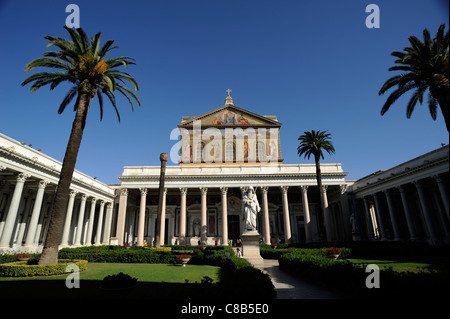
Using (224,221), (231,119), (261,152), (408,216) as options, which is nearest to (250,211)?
(224,221)

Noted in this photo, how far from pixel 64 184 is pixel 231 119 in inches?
1214

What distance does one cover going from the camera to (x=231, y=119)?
41.1m

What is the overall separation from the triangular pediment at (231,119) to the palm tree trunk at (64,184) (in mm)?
25730

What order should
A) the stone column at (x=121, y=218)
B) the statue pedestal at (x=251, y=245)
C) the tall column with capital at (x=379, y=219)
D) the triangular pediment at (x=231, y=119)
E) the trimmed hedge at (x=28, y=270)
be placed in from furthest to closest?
the triangular pediment at (x=231, y=119), the stone column at (x=121, y=218), the tall column with capital at (x=379, y=219), the statue pedestal at (x=251, y=245), the trimmed hedge at (x=28, y=270)

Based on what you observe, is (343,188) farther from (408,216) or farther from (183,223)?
(183,223)

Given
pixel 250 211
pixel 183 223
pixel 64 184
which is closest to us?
pixel 64 184

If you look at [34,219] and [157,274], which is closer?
[157,274]

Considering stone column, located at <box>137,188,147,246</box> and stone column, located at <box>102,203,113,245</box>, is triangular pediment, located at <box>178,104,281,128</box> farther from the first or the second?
stone column, located at <box>102,203,113,245</box>

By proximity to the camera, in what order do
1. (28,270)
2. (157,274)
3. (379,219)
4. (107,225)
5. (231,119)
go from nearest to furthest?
(28,270) → (157,274) → (379,219) → (107,225) → (231,119)

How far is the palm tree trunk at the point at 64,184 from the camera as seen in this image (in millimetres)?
12320

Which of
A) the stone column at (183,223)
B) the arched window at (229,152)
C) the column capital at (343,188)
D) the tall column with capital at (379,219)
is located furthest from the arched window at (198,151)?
the tall column with capital at (379,219)

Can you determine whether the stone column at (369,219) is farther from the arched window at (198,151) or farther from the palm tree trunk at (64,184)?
the palm tree trunk at (64,184)
